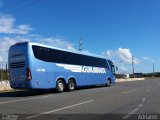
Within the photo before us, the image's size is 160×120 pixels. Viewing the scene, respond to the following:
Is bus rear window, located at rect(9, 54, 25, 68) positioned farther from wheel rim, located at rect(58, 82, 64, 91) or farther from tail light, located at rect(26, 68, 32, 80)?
wheel rim, located at rect(58, 82, 64, 91)

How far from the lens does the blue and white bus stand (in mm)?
22000

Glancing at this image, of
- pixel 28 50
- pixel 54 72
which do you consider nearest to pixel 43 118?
pixel 28 50

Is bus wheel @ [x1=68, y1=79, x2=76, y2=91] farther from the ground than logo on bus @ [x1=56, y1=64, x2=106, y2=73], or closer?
closer

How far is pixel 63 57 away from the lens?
25953 millimetres

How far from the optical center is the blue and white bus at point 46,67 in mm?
22000

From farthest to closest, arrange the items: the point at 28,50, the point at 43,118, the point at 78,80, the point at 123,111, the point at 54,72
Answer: the point at 78,80
the point at 54,72
the point at 28,50
the point at 123,111
the point at 43,118

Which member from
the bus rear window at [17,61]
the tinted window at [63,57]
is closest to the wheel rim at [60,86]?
the tinted window at [63,57]

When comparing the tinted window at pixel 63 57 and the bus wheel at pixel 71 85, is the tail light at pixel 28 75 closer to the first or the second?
the tinted window at pixel 63 57

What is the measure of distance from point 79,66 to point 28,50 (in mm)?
7516

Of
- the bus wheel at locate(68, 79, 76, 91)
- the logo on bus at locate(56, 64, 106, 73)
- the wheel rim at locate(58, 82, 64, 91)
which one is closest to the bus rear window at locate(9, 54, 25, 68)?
the logo on bus at locate(56, 64, 106, 73)

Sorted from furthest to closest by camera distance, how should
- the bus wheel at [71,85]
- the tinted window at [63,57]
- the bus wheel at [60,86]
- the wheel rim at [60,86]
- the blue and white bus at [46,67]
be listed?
the bus wheel at [71,85]
the wheel rim at [60,86]
the bus wheel at [60,86]
the tinted window at [63,57]
the blue and white bus at [46,67]

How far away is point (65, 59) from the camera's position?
26.3 m

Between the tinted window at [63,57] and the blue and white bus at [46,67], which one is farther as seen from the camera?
the tinted window at [63,57]

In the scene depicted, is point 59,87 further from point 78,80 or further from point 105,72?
point 105,72
